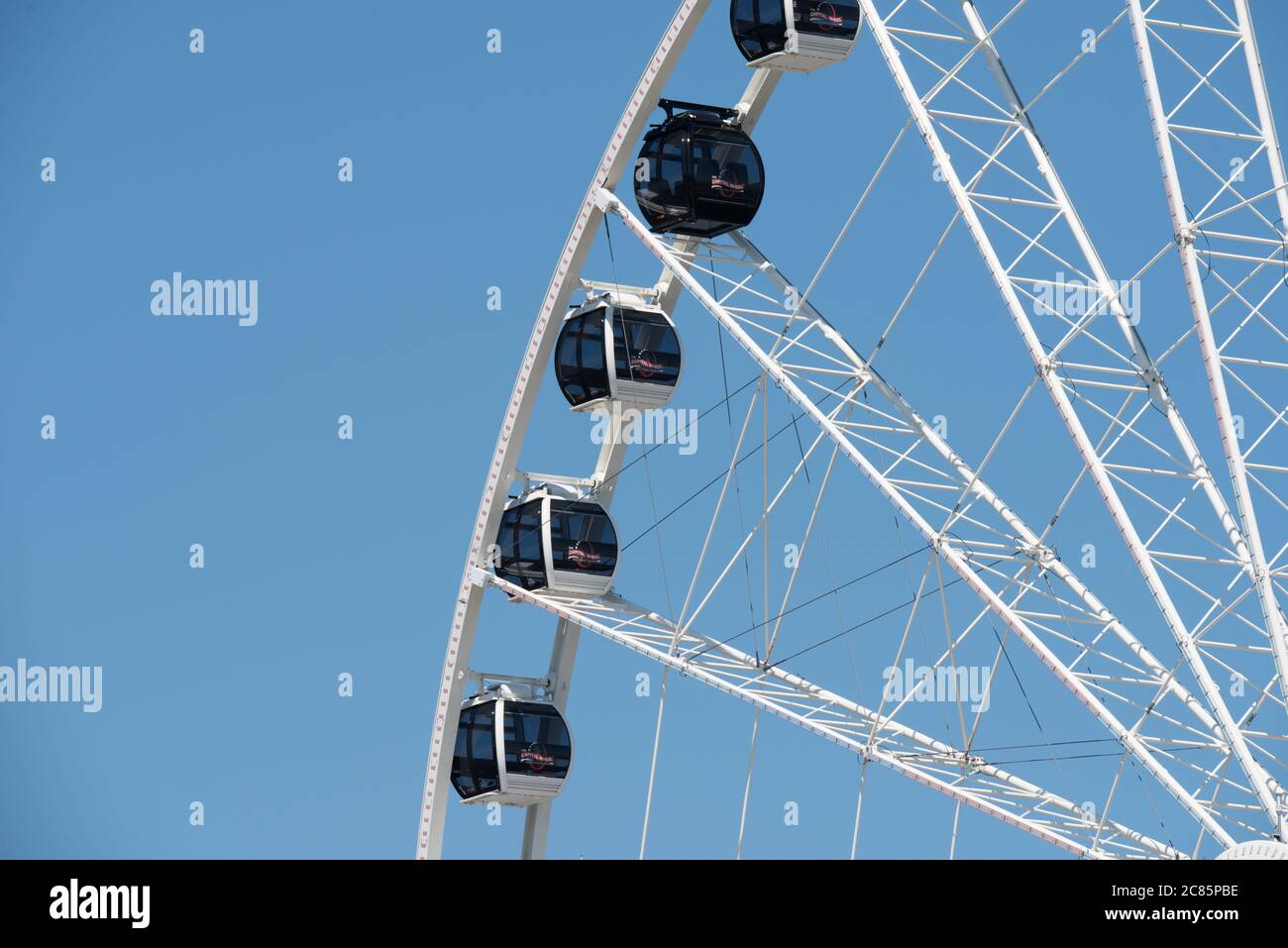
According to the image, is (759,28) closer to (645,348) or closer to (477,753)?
(645,348)

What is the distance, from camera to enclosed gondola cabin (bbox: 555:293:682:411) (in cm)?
4181

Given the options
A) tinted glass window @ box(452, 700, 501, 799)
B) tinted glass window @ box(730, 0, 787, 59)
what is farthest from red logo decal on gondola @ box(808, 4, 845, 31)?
tinted glass window @ box(452, 700, 501, 799)

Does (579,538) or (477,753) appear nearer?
(579,538)

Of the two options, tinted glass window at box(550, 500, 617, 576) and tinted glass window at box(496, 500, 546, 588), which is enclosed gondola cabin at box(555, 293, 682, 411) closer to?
tinted glass window at box(550, 500, 617, 576)

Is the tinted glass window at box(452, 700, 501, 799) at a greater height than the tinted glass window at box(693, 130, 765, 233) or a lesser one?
lesser

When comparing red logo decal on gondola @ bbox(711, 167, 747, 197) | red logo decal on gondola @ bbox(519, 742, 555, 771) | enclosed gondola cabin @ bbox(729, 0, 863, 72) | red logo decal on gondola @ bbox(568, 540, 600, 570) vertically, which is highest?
enclosed gondola cabin @ bbox(729, 0, 863, 72)

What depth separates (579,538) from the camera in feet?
142

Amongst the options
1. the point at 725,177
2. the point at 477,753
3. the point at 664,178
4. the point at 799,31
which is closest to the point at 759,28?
the point at 799,31

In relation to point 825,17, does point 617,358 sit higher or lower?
lower

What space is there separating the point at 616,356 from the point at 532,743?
739 centimetres

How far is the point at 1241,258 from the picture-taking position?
3050 centimetres
